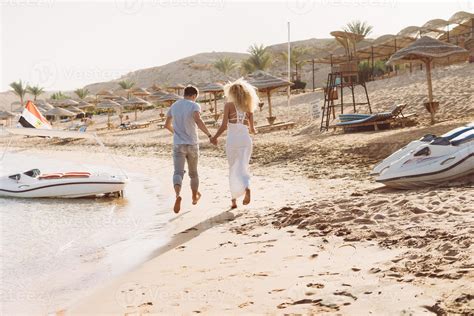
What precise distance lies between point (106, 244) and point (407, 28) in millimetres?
31623

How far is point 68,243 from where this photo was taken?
600 centimetres

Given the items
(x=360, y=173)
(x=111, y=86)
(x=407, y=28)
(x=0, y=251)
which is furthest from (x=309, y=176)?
(x=111, y=86)

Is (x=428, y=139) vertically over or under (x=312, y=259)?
over

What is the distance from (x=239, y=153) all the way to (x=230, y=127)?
0.34m

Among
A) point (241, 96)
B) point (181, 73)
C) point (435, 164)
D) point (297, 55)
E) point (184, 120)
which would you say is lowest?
point (435, 164)

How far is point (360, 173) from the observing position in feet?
29.5

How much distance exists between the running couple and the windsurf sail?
4.46 metres

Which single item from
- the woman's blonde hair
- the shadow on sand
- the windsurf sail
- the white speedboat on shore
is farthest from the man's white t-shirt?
the windsurf sail

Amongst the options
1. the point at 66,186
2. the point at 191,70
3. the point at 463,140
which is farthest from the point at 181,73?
the point at 463,140

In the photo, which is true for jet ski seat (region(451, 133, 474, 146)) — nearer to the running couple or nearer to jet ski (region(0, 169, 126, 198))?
the running couple

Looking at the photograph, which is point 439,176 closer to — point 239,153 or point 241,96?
point 239,153

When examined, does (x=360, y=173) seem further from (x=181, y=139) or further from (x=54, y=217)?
(x=54, y=217)

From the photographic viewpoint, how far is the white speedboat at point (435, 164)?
5957mm

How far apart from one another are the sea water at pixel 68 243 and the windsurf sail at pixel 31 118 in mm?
1526
